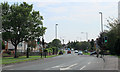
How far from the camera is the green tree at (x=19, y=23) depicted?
46.6 meters

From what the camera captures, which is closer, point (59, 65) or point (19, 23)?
point (59, 65)

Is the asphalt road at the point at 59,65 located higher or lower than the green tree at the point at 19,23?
lower

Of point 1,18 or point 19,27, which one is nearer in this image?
point 1,18

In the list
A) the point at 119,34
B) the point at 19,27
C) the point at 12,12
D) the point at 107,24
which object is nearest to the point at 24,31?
the point at 19,27

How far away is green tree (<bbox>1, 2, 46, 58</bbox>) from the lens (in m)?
46.6

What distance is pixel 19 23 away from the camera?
47.0m

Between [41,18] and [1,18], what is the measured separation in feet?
33.6

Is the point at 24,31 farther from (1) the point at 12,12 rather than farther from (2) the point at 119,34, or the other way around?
(2) the point at 119,34

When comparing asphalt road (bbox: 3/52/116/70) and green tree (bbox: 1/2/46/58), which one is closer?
asphalt road (bbox: 3/52/116/70)

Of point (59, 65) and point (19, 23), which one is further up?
point (19, 23)

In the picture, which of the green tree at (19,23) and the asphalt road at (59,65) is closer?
the asphalt road at (59,65)

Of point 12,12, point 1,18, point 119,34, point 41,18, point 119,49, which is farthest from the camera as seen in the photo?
point 41,18

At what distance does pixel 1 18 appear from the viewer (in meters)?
44.8

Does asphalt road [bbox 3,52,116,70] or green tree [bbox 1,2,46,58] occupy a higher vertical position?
green tree [bbox 1,2,46,58]
